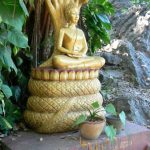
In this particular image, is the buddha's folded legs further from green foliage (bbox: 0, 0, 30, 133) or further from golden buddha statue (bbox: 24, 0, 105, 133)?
green foliage (bbox: 0, 0, 30, 133)

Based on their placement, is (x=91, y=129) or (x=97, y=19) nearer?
(x=91, y=129)

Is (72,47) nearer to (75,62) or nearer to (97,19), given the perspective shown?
(75,62)

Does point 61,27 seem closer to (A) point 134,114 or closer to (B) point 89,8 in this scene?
(B) point 89,8

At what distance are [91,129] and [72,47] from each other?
673 mm

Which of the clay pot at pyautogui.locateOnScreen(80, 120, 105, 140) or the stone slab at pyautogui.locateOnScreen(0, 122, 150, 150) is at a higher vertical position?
the clay pot at pyautogui.locateOnScreen(80, 120, 105, 140)

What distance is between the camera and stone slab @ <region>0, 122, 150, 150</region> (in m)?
2.11

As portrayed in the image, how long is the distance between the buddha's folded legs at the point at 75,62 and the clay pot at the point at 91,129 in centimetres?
45

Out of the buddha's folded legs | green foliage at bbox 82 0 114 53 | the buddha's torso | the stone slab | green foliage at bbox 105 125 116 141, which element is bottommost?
the stone slab

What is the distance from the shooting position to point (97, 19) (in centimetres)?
338

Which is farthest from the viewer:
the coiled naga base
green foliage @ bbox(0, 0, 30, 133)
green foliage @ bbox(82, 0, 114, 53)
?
green foliage @ bbox(82, 0, 114, 53)

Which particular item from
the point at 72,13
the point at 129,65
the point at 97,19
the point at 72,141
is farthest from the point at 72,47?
the point at 129,65

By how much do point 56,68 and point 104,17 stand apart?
3.99 feet

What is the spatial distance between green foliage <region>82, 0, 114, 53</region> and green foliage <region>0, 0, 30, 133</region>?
91cm

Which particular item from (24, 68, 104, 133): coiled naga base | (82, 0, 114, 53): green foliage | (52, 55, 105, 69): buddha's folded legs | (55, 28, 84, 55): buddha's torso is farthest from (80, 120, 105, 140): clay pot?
(82, 0, 114, 53): green foliage
